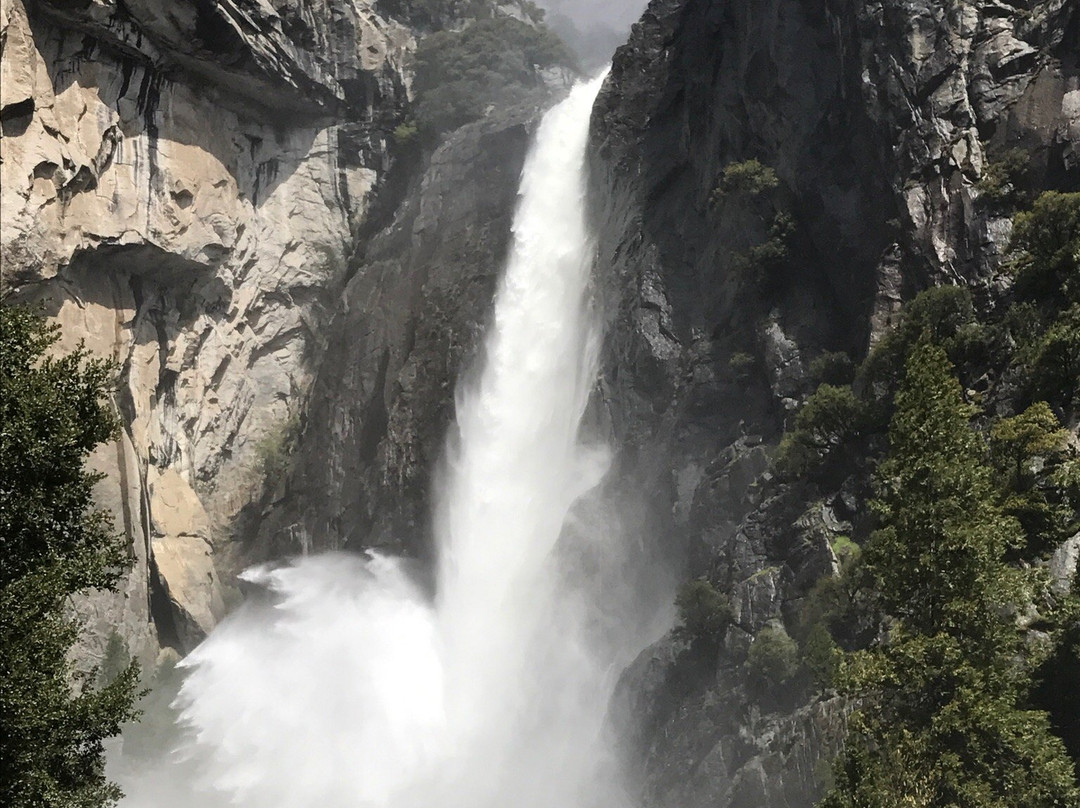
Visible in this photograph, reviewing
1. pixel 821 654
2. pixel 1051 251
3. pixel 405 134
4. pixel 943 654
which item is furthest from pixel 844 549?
pixel 405 134

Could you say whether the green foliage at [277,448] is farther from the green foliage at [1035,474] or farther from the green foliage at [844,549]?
the green foliage at [1035,474]

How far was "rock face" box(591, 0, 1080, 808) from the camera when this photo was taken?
26984 mm

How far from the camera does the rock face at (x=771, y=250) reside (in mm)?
26984

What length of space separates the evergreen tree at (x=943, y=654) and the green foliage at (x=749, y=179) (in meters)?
17.1

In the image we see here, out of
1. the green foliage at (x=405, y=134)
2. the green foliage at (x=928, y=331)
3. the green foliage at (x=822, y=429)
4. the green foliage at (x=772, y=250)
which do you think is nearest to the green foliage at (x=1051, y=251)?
the green foliage at (x=928, y=331)

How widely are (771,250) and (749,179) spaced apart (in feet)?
10.4

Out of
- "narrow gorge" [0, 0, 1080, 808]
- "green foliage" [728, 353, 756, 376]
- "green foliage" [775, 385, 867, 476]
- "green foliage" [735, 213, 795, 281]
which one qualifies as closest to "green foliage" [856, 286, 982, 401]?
"narrow gorge" [0, 0, 1080, 808]

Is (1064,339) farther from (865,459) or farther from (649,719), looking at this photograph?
(649,719)

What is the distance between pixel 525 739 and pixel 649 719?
19.9ft

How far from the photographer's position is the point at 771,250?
33469mm

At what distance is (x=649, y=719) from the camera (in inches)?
1157

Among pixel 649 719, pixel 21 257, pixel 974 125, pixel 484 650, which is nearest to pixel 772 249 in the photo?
pixel 974 125

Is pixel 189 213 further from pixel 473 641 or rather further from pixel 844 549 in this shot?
pixel 844 549

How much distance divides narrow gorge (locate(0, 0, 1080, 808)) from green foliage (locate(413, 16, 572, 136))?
0.66m
